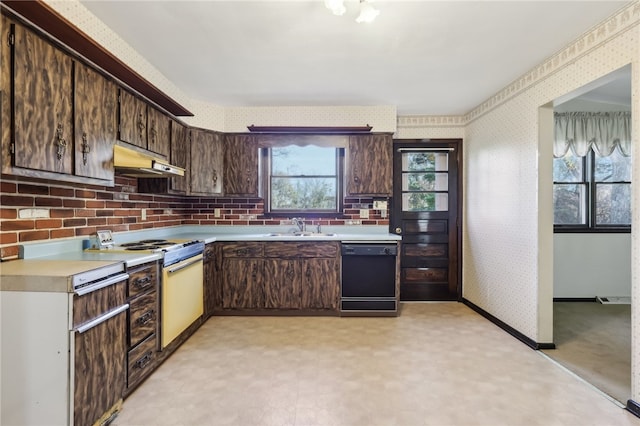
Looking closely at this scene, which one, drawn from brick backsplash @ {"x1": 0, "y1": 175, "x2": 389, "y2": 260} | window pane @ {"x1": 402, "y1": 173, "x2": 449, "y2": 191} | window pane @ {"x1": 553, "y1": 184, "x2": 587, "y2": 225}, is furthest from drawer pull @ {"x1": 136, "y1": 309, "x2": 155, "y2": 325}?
window pane @ {"x1": 553, "y1": 184, "x2": 587, "y2": 225}

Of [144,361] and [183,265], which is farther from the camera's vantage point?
[183,265]

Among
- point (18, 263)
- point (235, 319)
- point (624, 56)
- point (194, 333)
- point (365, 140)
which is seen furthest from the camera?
point (365, 140)

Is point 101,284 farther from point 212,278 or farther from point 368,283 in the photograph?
point 368,283

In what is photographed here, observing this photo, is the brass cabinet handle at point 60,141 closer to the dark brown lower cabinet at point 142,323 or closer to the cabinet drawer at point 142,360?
the dark brown lower cabinet at point 142,323

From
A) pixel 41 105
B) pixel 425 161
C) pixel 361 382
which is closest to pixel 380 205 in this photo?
pixel 425 161

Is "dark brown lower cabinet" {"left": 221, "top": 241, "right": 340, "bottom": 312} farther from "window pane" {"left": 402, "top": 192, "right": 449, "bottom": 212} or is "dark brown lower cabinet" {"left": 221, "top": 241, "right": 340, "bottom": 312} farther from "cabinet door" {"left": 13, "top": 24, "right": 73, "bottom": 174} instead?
"cabinet door" {"left": 13, "top": 24, "right": 73, "bottom": 174}

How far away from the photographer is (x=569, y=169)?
14.0 ft

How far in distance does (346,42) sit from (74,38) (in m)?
1.81

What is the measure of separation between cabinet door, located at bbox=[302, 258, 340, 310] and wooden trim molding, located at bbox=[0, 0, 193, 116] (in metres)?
2.32

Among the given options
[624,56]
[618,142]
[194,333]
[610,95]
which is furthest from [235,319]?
[618,142]

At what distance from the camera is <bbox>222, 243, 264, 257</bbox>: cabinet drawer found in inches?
142

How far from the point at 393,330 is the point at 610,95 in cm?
376

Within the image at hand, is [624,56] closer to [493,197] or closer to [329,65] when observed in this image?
[493,197]

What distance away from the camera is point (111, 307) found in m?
1.81
